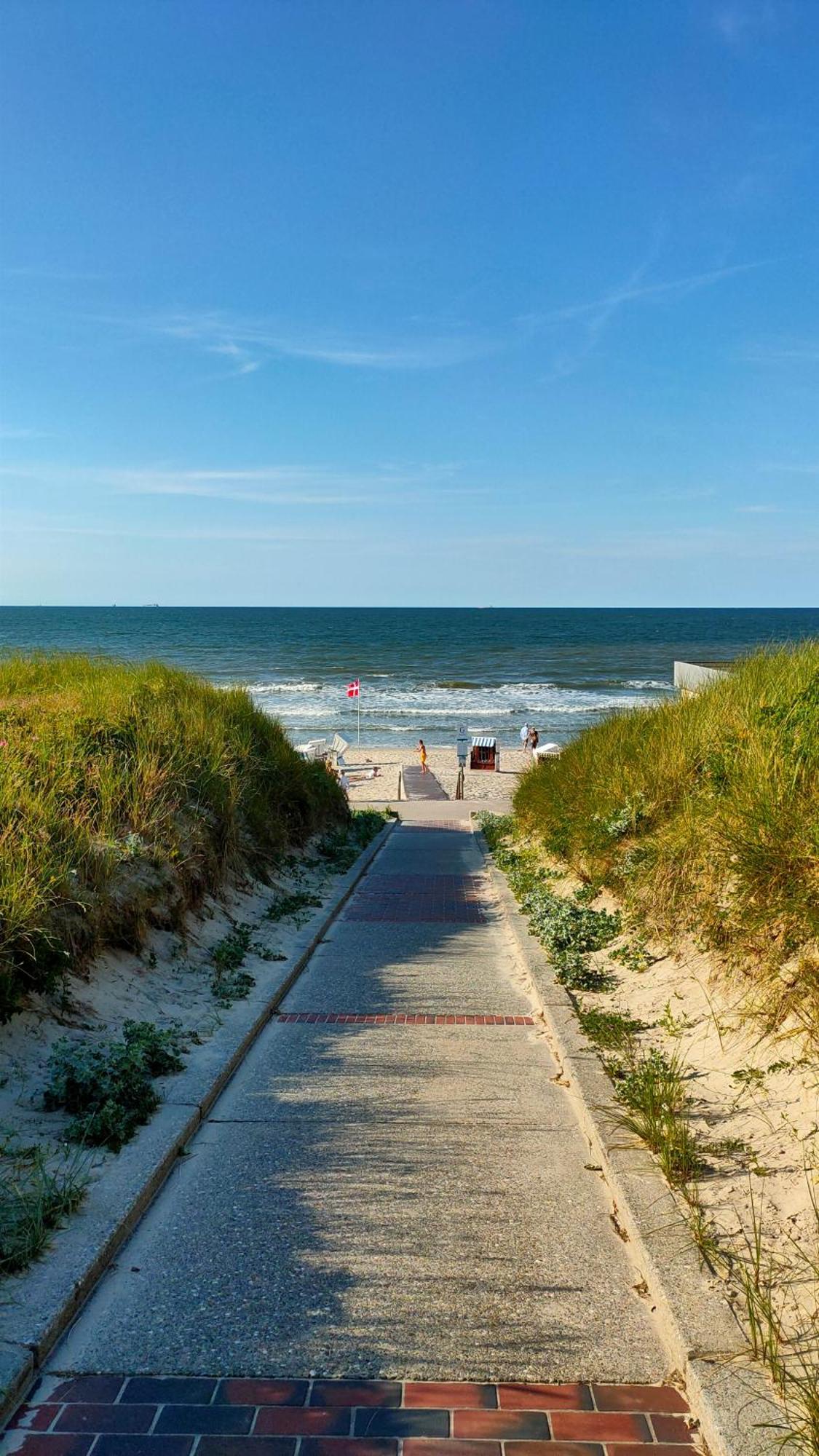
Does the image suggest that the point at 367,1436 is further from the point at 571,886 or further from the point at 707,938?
the point at 571,886

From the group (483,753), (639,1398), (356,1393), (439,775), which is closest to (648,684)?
(483,753)

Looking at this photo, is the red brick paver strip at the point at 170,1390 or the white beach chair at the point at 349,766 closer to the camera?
the red brick paver strip at the point at 170,1390

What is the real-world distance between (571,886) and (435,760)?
2695 cm

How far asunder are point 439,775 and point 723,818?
26.1 meters

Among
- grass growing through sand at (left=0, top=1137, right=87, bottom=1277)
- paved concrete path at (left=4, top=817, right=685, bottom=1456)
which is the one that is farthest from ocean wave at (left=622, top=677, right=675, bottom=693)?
grass growing through sand at (left=0, top=1137, right=87, bottom=1277)

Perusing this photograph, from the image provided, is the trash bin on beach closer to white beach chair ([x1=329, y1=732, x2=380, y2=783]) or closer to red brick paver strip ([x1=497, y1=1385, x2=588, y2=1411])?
white beach chair ([x1=329, y1=732, x2=380, y2=783])

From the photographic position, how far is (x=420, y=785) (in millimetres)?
28984

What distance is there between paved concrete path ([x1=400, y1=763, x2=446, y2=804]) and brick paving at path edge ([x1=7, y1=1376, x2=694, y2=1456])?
22.2 metres

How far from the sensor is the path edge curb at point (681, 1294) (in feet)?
8.73

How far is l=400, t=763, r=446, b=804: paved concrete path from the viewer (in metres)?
26.8

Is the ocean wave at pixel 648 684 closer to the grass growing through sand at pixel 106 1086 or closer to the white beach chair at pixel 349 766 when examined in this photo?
the white beach chair at pixel 349 766

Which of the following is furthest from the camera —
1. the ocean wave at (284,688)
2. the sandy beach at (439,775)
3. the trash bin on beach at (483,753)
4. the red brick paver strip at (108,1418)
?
the ocean wave at (284,688)

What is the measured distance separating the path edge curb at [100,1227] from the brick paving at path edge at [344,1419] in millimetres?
128

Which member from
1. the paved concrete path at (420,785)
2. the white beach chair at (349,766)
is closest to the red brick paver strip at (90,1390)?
the paved concrete path at (420,785)
